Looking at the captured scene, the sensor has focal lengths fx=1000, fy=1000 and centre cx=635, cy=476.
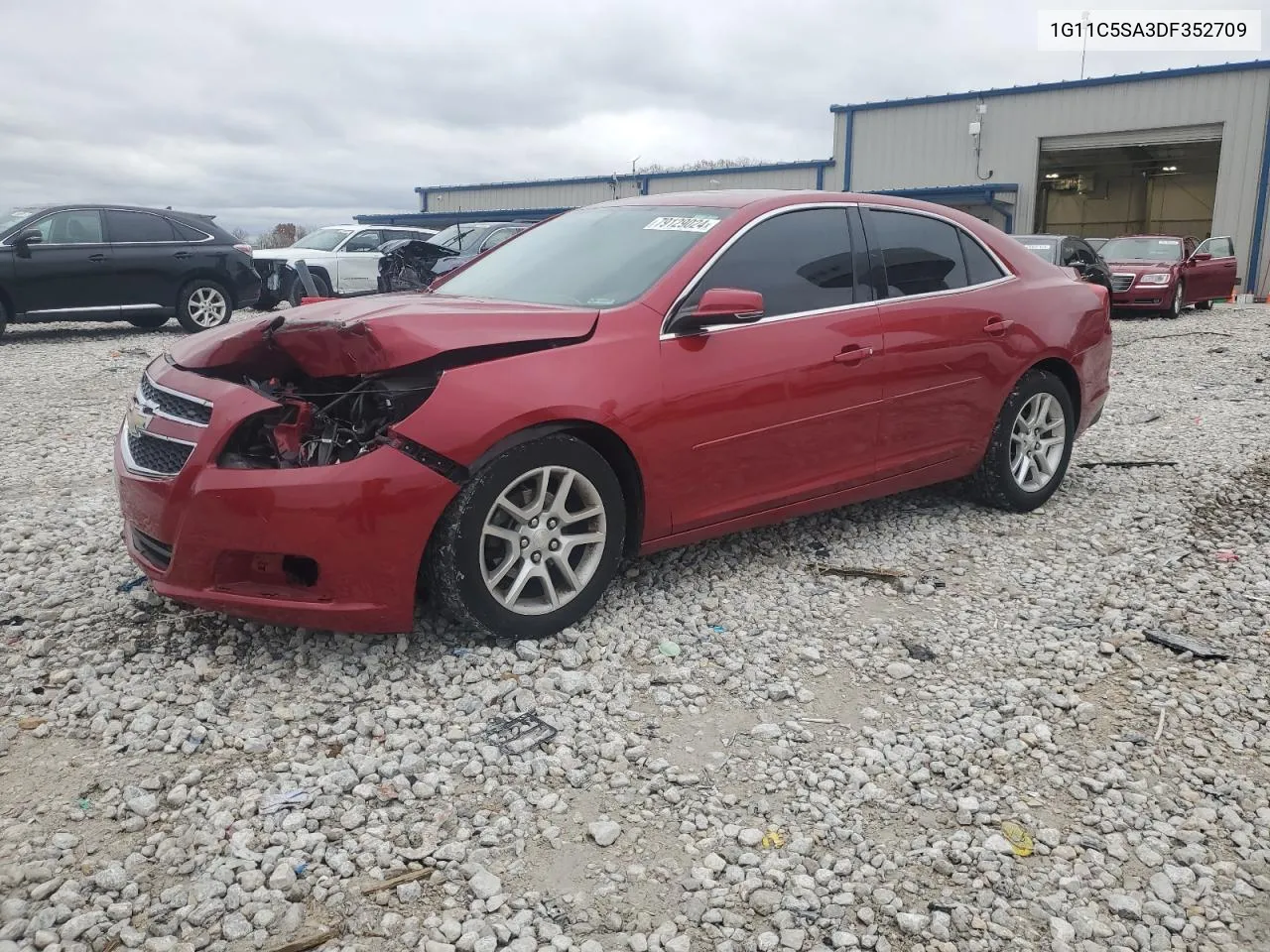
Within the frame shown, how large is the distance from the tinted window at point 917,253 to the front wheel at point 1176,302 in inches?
558

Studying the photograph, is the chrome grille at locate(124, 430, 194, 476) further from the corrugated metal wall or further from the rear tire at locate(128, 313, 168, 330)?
the corrugated metal wall

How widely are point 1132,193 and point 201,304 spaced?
35.8 m

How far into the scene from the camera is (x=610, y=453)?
3746 millimetres

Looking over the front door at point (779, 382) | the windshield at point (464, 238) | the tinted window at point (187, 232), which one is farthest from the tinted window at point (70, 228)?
the front door at point (779, 382)

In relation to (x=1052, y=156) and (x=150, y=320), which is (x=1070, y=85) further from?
(x=150, y=320)

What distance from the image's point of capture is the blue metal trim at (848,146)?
28.6 m

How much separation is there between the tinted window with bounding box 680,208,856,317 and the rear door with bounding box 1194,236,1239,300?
16348 mm

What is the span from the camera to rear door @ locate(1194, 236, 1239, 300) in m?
18.3

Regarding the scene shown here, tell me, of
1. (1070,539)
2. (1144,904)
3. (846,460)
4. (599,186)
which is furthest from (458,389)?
(599,186)

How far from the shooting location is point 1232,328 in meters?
14.8

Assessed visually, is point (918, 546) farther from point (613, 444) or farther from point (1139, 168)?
point (1139, 168)

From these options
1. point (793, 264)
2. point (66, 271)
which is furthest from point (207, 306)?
point (793, 264)

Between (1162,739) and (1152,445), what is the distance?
14.9ft

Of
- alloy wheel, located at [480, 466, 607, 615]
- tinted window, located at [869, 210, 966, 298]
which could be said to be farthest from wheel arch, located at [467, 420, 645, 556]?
tinted window, located at [869, 210, 966, 298]
